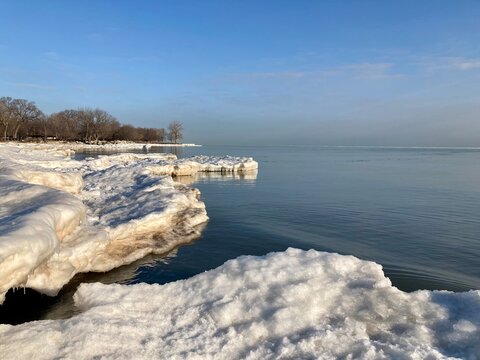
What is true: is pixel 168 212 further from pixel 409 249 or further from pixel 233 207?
pixel 409 249

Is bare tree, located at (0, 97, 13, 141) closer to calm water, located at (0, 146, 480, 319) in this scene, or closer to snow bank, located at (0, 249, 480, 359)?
calm water, located at (0, 146, 480, 319)

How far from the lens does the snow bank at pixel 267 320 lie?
6.21 meters

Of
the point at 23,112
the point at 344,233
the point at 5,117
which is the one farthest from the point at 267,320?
the point at 23,112

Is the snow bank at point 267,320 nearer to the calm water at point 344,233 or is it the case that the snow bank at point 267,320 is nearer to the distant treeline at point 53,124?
the calm water at point 344,233

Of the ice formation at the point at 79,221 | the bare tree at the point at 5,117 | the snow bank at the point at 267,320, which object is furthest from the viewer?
the bare tree at the point at 5,117

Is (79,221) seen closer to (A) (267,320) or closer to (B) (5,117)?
(A) (267,320)

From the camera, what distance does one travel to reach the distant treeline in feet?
350

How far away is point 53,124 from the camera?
419 ft

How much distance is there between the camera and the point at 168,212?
52.5 feet

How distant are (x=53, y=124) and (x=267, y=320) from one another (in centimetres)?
13696

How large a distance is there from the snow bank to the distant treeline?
348 feet

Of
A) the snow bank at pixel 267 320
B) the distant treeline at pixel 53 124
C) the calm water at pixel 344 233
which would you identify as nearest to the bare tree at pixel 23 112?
the distant treeline at pixel 53 124

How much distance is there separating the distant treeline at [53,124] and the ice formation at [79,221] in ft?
312

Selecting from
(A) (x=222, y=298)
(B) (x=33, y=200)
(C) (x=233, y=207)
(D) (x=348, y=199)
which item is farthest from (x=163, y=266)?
(D) (x=348, y=199)
